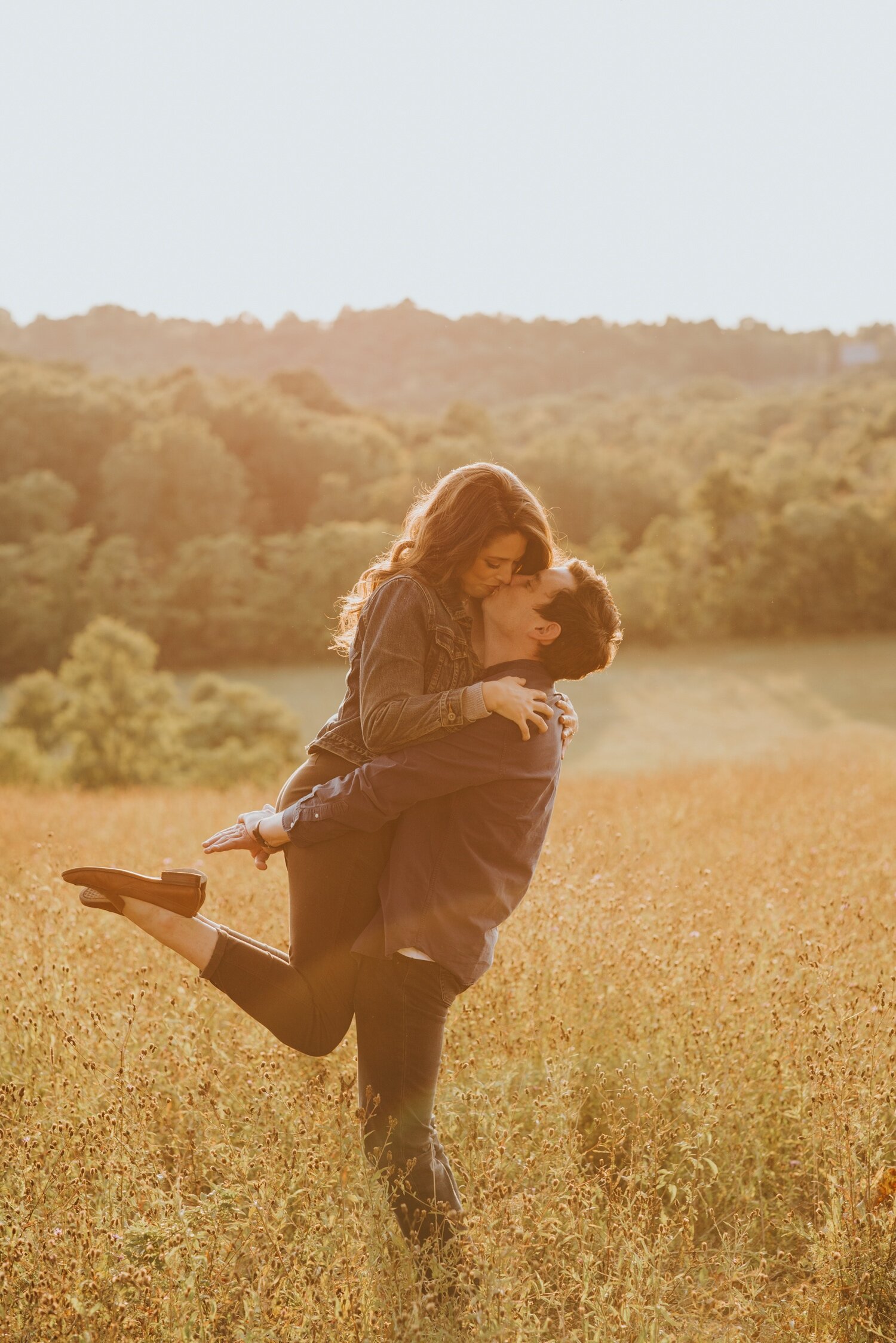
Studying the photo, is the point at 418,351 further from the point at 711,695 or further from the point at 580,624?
the point at 580,624

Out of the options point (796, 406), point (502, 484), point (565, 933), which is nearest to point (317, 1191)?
point (565, 933)

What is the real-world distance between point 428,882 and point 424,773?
28 cm

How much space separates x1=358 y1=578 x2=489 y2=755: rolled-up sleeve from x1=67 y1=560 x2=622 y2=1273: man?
7cm

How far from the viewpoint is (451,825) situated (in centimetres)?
262

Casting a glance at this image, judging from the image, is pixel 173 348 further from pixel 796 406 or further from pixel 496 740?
pixel 496 740

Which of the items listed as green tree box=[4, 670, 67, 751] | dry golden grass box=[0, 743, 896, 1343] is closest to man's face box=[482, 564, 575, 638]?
dry golden grass box=[0, 743, 896, 1343]

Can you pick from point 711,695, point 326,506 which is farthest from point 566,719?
point 326,506

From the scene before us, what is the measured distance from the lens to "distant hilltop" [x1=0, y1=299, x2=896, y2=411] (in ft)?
197

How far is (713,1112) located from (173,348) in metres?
63.9

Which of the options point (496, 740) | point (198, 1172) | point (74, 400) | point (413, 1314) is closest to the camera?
point (413, 1314)

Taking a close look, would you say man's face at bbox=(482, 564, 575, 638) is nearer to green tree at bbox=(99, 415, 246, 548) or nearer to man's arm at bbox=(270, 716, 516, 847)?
man's arm at bbox=(270, 716, 516, 847)

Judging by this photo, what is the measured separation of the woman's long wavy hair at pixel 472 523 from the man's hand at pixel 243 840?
796mm

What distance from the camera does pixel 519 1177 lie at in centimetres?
286

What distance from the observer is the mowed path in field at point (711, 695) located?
95.4 ft
